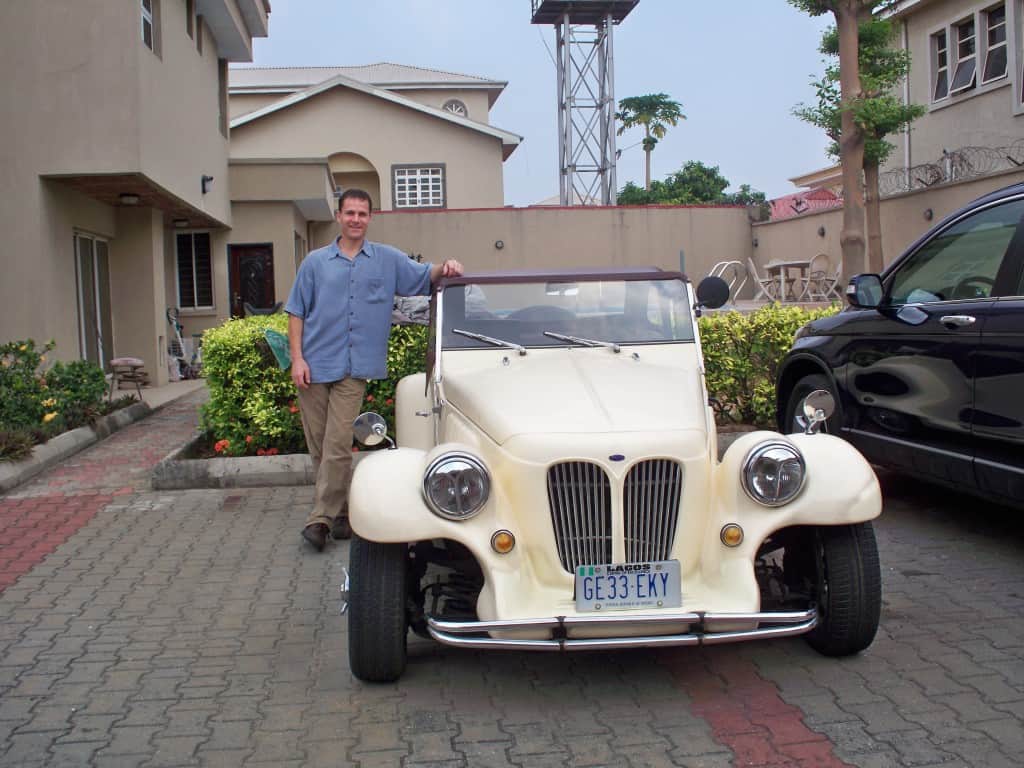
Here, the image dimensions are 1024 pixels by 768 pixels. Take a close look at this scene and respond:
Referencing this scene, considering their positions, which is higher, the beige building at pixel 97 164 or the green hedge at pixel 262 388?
the beige building at pixel 97 164

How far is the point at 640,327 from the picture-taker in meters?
4.95

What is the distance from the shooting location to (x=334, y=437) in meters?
5.84

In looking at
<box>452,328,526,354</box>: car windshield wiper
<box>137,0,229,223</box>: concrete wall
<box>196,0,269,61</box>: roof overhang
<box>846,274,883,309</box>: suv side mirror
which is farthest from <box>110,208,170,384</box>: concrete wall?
<box>846,274,883,309</box>: suv side mirror

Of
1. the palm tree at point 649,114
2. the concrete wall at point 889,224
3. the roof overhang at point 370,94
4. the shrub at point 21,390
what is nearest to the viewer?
the shrub at point 21,390

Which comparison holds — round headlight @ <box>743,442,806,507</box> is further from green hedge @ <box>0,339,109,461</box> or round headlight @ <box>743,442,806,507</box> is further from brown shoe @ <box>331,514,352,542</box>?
green hedge @ <box>0,339,109,461</box>

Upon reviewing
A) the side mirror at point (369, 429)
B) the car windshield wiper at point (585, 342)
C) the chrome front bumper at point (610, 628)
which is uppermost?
the car windshield wiper at point (585, 342)

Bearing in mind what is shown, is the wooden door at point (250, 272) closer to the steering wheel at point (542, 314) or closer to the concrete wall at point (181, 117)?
the concrete wall at point (181, 117)

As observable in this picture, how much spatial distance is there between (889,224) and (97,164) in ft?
49.5

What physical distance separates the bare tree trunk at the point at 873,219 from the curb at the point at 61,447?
13.6 metres

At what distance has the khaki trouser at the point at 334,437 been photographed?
584cm

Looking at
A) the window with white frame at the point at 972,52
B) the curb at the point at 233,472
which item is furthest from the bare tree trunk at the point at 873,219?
the curb at the point at 233,472

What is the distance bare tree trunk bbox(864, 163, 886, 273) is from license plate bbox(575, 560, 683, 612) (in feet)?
55.2

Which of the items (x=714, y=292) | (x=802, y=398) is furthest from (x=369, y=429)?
(x=802, y=398)

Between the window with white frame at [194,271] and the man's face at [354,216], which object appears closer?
the man's face at [354,216]
